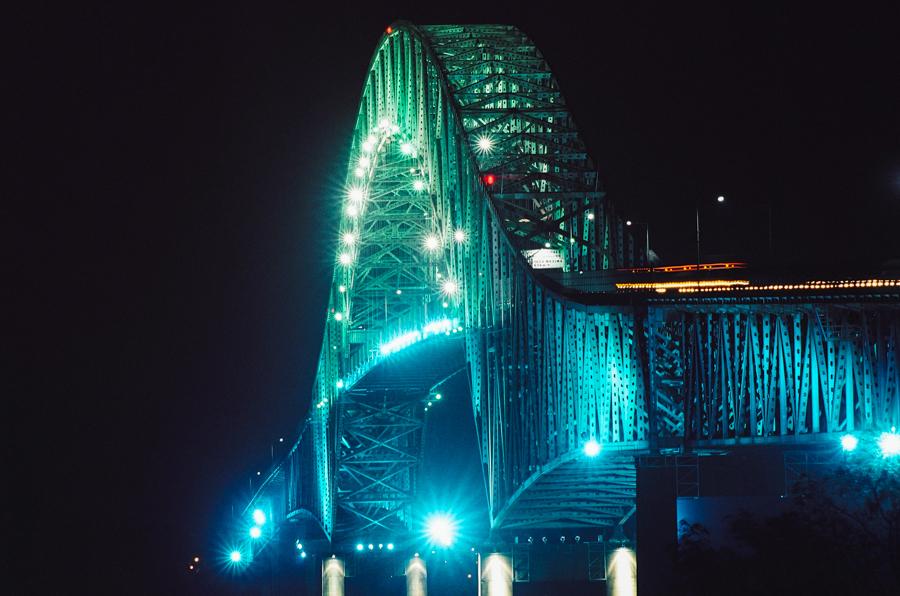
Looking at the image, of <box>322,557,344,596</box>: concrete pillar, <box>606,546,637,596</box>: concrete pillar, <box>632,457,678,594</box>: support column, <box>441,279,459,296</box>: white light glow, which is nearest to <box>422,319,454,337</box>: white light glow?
<box>441,279,459,296</box>: white light glow

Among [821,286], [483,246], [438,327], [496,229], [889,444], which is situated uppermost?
[438,327]

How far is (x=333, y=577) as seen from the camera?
111688mm

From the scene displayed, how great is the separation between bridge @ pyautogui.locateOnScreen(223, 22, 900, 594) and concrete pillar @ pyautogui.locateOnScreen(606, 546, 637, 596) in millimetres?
513

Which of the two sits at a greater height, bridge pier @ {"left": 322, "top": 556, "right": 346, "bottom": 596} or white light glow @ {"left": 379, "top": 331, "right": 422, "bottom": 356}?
white light glow @ {"left": 379, "top": 331, "right": 422, "bottom": 356}

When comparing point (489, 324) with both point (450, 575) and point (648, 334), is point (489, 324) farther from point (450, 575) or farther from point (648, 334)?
point (450, 575)

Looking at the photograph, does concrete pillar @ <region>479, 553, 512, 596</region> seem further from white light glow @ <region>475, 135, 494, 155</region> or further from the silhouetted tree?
the silhouetted tree

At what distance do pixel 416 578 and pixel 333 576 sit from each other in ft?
24.3

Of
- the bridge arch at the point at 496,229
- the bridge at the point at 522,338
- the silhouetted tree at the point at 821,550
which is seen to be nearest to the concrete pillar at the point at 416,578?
the bridge at the point at 522,338

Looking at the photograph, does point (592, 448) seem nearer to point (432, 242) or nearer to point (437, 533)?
point (437, 533)

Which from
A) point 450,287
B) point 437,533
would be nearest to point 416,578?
point 437,533

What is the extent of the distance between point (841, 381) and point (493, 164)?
26.6 m

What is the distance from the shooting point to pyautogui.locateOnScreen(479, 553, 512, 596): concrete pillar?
292ft

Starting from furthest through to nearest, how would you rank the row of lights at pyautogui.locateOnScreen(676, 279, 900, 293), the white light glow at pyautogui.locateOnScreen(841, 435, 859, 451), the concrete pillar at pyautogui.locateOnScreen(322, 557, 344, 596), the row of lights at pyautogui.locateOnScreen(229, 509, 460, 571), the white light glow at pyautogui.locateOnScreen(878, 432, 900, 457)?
the concrete pillar at pyautogui.locateOnScreen(322, 557, 344, 596) → the row of lights at pyautogui.locateOnScreen(229, 509, 460, 571) → the row of lights at pyautogui.locateOnScreen(676, 279, 900, 293) → the white light glow at pyautogui.locateOnScreen(841, 435, 859, 451) → the white light glow at pyautogui.locateOnScreen(878, 432, 900, 457)

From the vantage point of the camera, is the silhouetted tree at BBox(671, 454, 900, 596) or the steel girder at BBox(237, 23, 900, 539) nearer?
the silhouetted tree at BBox(671, 454, 900, 596)
